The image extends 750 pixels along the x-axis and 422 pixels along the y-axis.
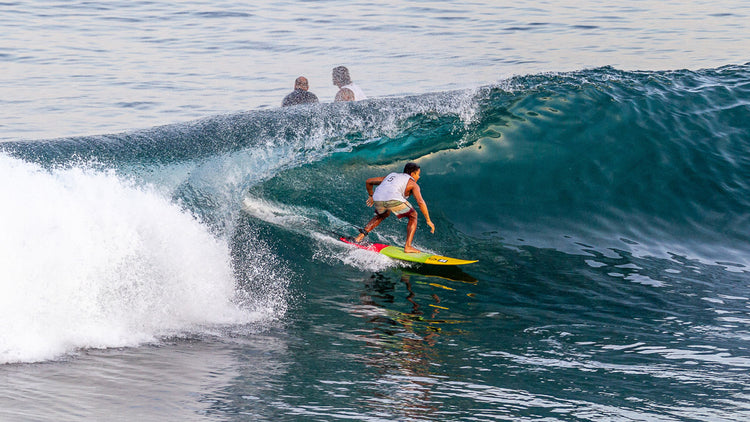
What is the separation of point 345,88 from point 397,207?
188 inches

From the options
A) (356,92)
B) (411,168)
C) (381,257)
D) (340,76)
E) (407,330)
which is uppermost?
(340,76)

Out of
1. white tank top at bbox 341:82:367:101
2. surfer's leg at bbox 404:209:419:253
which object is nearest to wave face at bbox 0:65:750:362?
white tank top at bbox 341:82:367:101

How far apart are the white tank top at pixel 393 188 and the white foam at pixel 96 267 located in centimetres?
235

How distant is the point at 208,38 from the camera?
29.6 meters

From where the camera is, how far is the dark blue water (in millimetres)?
5660

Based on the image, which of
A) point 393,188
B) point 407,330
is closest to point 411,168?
point 393,188

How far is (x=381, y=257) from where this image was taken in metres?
9.84

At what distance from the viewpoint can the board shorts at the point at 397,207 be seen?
10023mm

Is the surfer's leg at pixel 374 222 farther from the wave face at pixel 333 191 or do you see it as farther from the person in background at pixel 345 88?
the person in background at pixel 345 88

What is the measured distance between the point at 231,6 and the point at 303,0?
359 cm

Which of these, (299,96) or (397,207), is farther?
(299,96)

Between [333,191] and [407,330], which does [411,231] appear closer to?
[333,191]

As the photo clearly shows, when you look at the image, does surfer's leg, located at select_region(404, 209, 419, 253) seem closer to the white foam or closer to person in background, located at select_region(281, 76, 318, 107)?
the white foam

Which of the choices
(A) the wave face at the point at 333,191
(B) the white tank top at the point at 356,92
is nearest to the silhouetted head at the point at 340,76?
(B) the white tank top at the point at 356,92
